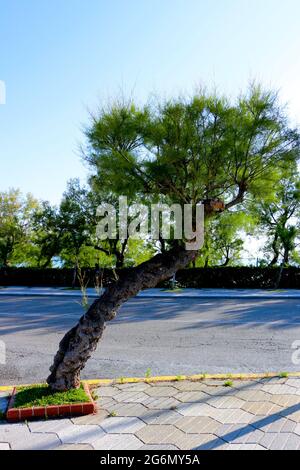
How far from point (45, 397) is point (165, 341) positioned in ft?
12.7

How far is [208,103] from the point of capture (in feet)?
18.5

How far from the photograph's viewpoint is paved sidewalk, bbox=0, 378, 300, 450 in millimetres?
3057

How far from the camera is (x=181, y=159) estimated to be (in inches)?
193

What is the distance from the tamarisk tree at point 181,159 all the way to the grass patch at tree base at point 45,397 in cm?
9

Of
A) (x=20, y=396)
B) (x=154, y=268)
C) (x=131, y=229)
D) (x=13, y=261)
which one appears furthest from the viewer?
(x=13, y=261)

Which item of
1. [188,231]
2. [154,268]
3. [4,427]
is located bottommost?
[4,427]

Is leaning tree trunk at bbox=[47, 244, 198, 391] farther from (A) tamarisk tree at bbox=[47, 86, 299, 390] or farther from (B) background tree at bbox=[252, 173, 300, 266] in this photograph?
(B) background tree at bbox=[252, 173, 300, 266]

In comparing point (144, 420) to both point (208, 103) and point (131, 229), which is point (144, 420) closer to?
point (208, 103)

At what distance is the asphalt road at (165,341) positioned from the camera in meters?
5.65

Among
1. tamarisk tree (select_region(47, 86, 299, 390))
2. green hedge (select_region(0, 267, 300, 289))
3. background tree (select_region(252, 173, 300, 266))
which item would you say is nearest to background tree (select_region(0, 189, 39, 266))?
green hedge (select_region(0, 267, 300, 289))

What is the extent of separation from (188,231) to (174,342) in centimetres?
354

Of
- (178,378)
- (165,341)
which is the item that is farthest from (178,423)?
(165,341)

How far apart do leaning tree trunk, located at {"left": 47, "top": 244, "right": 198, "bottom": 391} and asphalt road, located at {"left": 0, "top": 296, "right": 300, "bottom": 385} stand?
4.34ft
